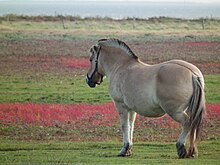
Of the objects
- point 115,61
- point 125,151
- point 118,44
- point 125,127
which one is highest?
point 118,44

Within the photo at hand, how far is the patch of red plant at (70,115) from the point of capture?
8.96 meters

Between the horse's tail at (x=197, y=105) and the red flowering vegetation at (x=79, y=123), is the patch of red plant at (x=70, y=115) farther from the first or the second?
the horse's tail at (x=197, y=105)

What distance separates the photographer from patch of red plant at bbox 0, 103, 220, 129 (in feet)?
29.4

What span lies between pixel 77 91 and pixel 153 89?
167 inches

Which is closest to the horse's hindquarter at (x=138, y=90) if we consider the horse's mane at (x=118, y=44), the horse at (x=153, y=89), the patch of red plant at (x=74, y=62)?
the horse at (x=153, y=89)

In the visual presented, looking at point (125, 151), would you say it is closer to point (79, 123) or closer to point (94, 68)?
point (94, 68)

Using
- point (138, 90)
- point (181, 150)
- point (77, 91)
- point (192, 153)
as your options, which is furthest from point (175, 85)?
point (77, 91)

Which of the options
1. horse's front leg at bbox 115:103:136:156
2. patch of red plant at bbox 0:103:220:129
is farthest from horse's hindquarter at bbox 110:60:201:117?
patch of red plant at bbox 0:103:220:129

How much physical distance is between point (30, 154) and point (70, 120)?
2.09m

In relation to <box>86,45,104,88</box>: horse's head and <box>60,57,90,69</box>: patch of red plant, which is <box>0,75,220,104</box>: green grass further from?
<box>86,45,104,88</box>: horse's head

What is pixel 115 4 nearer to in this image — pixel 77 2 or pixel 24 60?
pixel 77 2

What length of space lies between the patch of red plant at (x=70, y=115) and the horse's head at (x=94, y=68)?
1.63 m

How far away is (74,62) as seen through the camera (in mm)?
10906

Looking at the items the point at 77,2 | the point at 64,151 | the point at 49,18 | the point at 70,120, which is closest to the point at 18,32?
the point at 49,18
